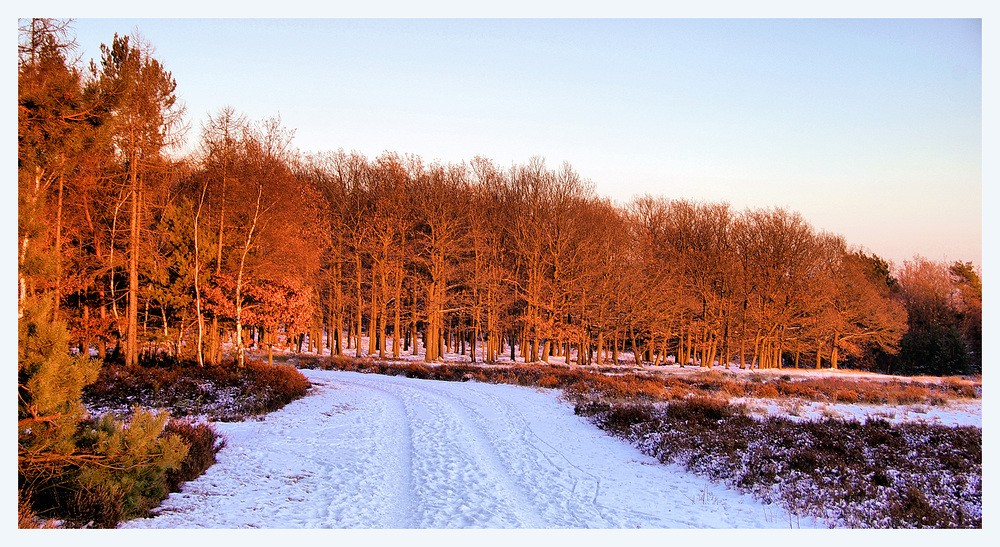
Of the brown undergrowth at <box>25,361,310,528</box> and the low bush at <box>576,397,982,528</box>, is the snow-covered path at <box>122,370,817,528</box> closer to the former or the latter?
the brown undergrowth at <box>25,361,310,528</box>

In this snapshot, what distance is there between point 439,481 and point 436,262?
26.4 meters

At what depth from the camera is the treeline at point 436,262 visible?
1727 cm

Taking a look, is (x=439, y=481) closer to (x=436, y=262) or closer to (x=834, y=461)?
(x=834, y=461)

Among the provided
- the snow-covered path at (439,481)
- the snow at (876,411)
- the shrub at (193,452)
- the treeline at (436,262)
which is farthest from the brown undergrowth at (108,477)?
the snow at (876,411)

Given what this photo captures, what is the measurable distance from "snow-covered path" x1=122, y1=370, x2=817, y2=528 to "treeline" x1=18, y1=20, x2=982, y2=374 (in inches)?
360

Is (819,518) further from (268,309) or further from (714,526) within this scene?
(268,309)

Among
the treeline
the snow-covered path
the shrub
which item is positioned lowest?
the snow-covered path

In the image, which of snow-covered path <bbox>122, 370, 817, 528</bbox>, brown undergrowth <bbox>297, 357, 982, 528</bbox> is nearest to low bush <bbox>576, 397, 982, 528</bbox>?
brown undergrowth <bbox>297, 357, 982, 528</bbox>

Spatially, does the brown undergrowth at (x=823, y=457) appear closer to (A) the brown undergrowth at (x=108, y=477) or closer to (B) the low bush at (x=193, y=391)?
(A) the brown undergrowth at (x=108, y=477)

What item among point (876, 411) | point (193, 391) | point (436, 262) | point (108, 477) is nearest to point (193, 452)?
point (108, 477)

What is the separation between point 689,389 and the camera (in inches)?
811

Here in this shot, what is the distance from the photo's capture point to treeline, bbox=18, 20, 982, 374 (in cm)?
1727

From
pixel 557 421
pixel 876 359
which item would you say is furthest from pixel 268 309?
pixel 876 359

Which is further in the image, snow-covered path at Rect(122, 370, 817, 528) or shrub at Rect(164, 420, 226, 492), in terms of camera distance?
shrub at Rect(164, 420, 226, 492)
